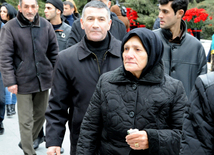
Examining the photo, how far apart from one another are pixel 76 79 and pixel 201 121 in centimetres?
155

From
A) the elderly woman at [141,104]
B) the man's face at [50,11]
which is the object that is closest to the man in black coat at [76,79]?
the elderly woman at [141,104]

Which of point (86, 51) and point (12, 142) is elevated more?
point (86, 51)

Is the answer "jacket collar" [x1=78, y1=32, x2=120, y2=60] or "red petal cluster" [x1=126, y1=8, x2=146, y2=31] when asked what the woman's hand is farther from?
"red petal cluster" [x1=126, y1=8, x2=146, y2=31]

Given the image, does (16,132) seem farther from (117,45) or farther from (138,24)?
(138,24)

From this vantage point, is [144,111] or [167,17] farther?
[167,17]

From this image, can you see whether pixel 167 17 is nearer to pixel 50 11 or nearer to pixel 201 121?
pixel 201 121

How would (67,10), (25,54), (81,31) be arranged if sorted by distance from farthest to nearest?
(67,10) → (25,54) → (81,31)

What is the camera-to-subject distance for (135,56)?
253 cm

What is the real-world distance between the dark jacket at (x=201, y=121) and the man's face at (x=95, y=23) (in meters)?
1.56

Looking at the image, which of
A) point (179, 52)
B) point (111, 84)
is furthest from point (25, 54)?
point (111, 84)

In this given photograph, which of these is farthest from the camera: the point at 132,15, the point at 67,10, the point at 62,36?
the point at 132,15

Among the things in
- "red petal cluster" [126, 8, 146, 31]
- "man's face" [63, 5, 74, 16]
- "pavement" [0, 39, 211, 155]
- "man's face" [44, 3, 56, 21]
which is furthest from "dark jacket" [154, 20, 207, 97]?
"red petal cluster" [126, 8, 146, 31]

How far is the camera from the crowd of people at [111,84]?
7.86 ft

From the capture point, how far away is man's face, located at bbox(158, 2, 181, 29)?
3936mm
